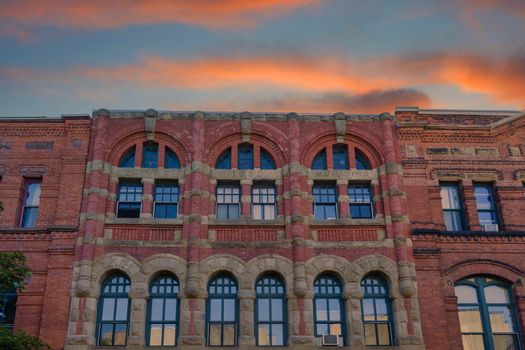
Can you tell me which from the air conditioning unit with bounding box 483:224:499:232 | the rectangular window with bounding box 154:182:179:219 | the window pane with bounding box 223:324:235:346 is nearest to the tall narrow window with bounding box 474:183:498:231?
the air conditioning unit with bounding box 483:224:499:232

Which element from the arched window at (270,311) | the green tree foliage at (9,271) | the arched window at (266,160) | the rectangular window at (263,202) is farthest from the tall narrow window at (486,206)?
the green tree foliage at (9,271)

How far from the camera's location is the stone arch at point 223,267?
74.6 feet

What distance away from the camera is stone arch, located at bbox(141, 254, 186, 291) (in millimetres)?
22750

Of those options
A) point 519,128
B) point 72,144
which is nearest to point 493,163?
point 519,128

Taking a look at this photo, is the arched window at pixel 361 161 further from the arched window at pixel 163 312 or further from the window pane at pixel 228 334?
the arched window at pixel 163 312

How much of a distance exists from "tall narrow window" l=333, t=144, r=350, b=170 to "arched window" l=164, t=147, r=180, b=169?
22.0ft

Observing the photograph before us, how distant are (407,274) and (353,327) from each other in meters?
2.87

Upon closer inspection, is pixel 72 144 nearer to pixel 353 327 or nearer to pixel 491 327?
pixel 353 327

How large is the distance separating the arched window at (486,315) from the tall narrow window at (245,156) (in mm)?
9628

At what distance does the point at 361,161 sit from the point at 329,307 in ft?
21.6

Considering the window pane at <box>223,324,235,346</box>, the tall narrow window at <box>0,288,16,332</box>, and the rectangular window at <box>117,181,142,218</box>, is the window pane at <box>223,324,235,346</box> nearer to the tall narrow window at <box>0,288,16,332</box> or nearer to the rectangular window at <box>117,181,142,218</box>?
the rectangular window at <box>117,181,142,218</box>

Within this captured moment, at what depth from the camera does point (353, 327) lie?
A: 72.9 feet

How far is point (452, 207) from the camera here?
2517 cm

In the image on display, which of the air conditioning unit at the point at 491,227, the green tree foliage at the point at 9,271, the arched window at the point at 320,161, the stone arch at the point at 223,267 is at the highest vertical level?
the arched window at the point at 320,161
